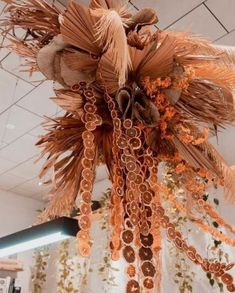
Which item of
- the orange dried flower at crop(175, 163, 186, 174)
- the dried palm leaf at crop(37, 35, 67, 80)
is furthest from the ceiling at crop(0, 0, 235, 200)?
the orange dried flower at crop(175, 163, 186, 174)

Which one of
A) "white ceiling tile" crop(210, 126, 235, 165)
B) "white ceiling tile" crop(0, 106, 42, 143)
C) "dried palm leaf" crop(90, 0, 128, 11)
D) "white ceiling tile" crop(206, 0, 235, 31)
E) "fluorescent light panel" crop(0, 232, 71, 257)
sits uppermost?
"white ceiling tile" crop(0, 106, 42, 143)

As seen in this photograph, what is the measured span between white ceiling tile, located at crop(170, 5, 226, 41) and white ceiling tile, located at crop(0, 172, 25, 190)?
311cm

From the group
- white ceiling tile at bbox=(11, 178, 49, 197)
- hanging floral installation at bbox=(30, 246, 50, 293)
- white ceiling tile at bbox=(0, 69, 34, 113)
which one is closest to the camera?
white ceiling tile at bbox=(0, 69, 34, 113)

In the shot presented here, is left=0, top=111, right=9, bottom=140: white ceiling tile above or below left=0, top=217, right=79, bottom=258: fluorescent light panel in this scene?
above

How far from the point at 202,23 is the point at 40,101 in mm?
1539

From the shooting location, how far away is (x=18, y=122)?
10.9ft

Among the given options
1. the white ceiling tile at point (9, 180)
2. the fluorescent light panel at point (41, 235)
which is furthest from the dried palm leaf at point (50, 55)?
the white ceiling tile at point (9, 180)

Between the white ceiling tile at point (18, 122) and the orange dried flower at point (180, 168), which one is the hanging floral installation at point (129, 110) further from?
the white ceiling tile at point (18, 122)

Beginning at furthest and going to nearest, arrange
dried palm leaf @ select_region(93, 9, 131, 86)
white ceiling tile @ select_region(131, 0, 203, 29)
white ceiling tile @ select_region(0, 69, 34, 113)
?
white ceiling tile @ select_region(0, 69, 34, 113)
white ceiling tile @ select_region(131, 0, 203, 29)
dried palm leaf @ select_region(93, 9, 131, 86)

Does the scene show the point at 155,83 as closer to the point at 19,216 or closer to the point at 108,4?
the point at 108,4

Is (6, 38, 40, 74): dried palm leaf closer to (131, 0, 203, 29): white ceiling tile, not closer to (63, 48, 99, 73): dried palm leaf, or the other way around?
(63, 48, 99, 73): dried palm leaf

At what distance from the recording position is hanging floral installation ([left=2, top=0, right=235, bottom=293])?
71 cm

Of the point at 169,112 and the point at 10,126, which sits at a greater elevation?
the point at 10,126

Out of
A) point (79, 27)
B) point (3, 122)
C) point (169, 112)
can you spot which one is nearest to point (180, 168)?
point (169, 112)
